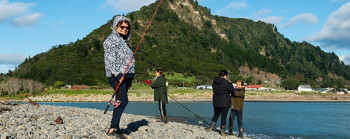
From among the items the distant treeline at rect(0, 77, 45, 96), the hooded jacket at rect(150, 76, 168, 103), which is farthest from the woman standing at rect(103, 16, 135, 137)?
the distant treeline at rect(0, 77, 45, 96)

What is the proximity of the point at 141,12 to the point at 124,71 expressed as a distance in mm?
165086

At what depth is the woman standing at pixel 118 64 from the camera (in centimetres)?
550

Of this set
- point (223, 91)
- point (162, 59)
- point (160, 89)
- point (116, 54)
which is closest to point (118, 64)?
point (116, 54)

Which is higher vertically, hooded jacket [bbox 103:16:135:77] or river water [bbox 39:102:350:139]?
hooded jacket [bbox 103:16:135:77]

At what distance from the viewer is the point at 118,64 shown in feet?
18.2

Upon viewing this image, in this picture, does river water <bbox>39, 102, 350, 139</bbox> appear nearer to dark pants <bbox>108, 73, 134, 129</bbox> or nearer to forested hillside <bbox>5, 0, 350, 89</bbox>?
dark pants <bbox>108, 73, 134, 129</bbox>

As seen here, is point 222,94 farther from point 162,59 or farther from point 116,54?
point 162,59

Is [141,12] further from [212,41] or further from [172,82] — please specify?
[172,82]

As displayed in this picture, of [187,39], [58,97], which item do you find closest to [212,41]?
[187,39]

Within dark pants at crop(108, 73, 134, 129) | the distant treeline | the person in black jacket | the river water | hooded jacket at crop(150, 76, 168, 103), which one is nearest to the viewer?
dark pants at crop(108, 73, 134, 129)

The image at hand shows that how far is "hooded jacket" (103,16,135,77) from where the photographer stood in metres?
5.52

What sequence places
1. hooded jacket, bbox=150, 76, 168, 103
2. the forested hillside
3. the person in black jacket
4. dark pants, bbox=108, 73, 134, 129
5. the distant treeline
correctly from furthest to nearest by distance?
the forested hillside
the distant treeline
hooded jacket, bbox=150, 76, 168, 103
the person in black jacket
dark pants, bbox=108, 73, 134, 129

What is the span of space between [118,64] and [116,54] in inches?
8.4

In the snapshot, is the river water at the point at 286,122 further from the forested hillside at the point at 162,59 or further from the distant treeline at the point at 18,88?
the forested hillside at the point at 162,59
